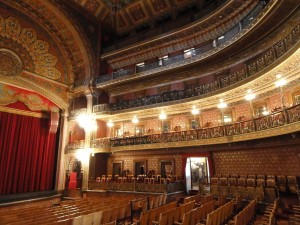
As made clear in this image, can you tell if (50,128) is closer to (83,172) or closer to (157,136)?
(83,172)

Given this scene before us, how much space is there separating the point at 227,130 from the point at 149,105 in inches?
222

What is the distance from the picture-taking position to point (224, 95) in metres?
12.3

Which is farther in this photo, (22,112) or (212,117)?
(22,112)

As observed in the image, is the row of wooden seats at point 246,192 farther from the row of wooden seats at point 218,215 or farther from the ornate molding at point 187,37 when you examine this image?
the ornate molding at point 187,37

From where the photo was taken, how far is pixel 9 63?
1433 centimetres

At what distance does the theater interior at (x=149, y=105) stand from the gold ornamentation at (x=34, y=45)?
0.27 feet

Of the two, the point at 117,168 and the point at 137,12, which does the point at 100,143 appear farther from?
the point at 137,12

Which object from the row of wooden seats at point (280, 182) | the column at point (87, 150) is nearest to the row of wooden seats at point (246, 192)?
the row of wooden seats at point (280, 182)

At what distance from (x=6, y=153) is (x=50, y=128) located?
332 centimetres

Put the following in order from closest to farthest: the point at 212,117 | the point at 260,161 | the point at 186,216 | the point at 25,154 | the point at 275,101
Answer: the point at 186,216, the point at 275,101, the point at 260,161, the point at 212,117, the point at 25,154

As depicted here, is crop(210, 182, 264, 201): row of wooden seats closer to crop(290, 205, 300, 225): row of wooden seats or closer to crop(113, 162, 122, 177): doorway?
crop(290, 205, 300, 225): row of wooden seats

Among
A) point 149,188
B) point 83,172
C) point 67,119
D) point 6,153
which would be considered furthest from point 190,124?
point 6,153

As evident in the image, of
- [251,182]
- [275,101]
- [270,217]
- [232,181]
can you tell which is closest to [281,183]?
[251,182]

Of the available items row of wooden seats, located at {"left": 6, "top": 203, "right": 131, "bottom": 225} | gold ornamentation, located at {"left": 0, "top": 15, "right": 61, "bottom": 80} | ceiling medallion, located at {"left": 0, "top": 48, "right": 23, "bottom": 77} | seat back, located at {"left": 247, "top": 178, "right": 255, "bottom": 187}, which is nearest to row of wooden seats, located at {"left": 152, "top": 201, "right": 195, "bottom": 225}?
row of wooden seats, located at {"left": 6, "top": 203, "right": 131, "bottom": 225}
